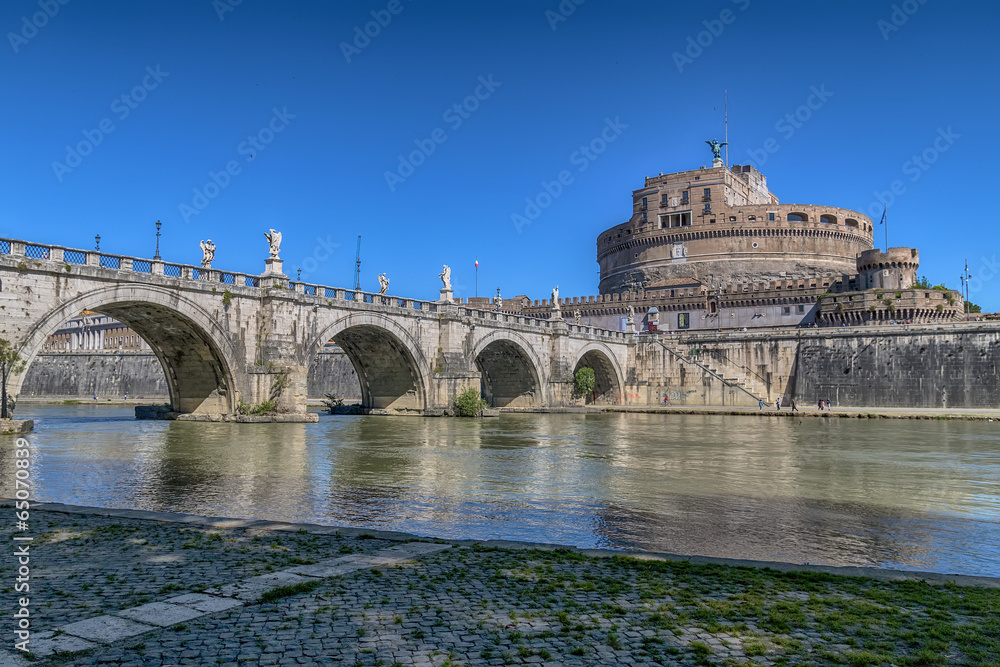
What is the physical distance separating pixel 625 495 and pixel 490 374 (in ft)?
142

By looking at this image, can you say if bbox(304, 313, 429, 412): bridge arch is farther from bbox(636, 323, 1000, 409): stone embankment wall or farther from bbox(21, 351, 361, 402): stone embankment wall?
bbox(636, 323, 1000, 409): stone embankment wall

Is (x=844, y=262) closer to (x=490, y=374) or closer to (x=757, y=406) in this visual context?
(x=757, y=406)

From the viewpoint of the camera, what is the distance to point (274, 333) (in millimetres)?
37281

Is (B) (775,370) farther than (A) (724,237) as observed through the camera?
No

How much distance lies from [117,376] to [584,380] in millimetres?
48772

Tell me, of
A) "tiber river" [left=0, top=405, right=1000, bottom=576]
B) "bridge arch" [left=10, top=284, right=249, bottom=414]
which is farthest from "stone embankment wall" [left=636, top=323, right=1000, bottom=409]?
"bridge arch" [left=10, top=284, right=249, bottom=414]

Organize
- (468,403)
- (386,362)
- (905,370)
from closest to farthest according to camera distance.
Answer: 1. (468,403)
2. (386,362)
3. (905,370)

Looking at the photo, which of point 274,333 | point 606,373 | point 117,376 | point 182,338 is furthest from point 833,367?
point 117,376

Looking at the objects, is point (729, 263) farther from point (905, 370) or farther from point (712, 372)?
point (905, 370)

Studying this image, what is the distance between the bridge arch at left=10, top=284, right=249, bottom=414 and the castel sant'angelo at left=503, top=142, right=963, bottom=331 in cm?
4439

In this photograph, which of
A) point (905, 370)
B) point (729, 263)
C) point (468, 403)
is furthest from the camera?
point (729, 263)

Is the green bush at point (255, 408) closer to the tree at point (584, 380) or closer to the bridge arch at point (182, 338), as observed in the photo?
the bridge arch at point (182, 338)

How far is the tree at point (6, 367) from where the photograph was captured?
1072 inches

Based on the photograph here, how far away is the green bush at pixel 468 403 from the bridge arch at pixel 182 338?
1448 cm
